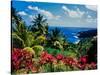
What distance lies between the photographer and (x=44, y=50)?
2.58 meters

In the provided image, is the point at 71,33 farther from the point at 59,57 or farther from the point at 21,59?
the point at 21,59

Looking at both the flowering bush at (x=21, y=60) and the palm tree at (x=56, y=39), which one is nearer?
the flowering bush at (x=21, y=60)

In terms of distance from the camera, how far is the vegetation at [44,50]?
8.13ft

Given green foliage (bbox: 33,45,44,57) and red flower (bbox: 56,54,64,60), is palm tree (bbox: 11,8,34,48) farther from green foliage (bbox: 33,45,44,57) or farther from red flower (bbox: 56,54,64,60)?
red flower (bbox: 56,54,64,60)

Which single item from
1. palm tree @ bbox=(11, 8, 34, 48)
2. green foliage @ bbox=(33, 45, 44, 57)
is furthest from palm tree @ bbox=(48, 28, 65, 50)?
palm tree @ bbox=(11, 8, 34, 48)

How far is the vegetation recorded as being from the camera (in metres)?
2.48

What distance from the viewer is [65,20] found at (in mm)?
2670

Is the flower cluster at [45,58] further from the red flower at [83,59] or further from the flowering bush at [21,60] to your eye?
the red flower at [83,59]

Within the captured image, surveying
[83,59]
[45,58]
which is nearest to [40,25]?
[45,58]

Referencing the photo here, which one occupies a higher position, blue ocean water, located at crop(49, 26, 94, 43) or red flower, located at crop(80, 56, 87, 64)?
blue ocean water, located at crop(49, 26, 94, 43)

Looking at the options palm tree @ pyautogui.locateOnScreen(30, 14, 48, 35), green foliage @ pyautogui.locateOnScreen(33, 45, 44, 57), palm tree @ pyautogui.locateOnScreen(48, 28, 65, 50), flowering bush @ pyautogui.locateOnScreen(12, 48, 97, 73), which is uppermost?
palm tree @ pyautogui.locateOnScreen(30, 14, 48, 35)

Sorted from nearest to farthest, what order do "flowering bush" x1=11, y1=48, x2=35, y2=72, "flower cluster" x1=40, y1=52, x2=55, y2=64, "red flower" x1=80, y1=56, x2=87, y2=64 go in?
"flowering bush" x1=11, y1=48, x2=35, y2=72 → "flower cluster" x1=40, y1=52, x2=55, y2=64 → "red flower" x1=80, y1=56, x2=87, y2=64

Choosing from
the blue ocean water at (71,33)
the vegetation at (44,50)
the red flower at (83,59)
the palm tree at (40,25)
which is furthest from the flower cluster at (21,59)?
the red flower at (83,59)

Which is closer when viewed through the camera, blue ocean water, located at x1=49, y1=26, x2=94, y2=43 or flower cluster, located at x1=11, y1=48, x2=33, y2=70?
flower cluster, located at x1=11, y1=48, x2=33, y2=70
